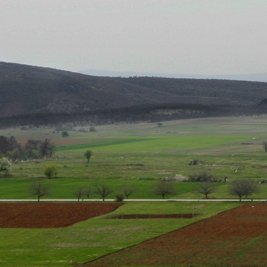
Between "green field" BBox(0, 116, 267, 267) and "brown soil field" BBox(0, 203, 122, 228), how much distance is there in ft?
5.48

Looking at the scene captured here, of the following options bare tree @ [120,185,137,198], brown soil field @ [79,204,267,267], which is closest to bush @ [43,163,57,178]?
bare tree @ [120,185,137,198]

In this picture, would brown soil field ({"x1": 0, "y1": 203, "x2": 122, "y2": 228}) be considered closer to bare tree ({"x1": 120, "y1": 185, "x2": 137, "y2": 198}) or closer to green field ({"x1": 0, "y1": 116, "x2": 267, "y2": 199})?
bare tree ({"x1": 120, "y1": 185, "x2": 137, "y2": 198})

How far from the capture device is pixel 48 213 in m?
61.1

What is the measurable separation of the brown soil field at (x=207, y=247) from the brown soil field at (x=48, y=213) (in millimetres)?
9857

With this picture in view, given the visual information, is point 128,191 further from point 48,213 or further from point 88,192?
point 48,213

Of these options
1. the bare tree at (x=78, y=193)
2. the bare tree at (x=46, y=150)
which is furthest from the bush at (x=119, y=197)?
the bare tree at (x=46, y=150)

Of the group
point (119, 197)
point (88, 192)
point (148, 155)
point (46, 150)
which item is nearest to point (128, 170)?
point (148, 155)

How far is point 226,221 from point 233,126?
113 metres

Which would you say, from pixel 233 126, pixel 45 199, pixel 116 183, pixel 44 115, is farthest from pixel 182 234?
pixel 44 115

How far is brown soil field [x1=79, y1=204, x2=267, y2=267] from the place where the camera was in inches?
1640

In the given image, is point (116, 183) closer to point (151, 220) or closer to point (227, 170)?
point (227, 170)

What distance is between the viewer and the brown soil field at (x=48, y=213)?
5694cm

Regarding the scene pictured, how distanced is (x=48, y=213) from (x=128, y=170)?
110ft

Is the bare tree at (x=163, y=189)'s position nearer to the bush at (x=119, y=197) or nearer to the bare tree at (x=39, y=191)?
the bush at (x=119, y=197)
